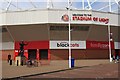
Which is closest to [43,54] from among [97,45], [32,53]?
[32,53]

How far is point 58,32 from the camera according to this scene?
56188 millimetres

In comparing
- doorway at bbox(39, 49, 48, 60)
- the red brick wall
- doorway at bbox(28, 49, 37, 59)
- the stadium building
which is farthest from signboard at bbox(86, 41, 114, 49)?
the red brick wall

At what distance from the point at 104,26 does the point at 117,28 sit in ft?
13.8

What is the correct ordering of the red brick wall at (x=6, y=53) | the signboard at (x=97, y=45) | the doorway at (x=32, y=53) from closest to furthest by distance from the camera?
the signboard at (x=97, y=45), the doorway at (x=32, y=53), the red brick wall at (x=6, y=53)

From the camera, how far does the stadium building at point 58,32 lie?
181 ft

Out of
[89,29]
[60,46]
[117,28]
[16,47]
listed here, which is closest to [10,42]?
[16,47]

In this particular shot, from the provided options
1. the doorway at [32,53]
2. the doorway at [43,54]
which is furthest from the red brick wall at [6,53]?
the doorway at [43,54]

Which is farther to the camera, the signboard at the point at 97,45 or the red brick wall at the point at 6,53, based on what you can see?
the red brick wall at the point at 6,53

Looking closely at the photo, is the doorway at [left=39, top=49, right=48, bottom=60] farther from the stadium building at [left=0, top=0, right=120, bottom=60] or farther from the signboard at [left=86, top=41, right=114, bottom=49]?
the signboard at [left=86, top=41, right=114, bottom=49]

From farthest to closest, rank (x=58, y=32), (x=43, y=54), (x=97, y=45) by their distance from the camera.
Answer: (x=97, y=45)
(x=43, y=54)
(x=58, y=32)

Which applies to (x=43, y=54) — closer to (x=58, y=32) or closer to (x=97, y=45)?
(x=58, y=32)

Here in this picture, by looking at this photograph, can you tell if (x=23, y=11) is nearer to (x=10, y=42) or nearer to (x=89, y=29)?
(x=10, y=42)

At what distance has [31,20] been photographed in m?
54.9

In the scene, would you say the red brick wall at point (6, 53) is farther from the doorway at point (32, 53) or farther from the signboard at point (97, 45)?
the signboard at point (97, 45)
